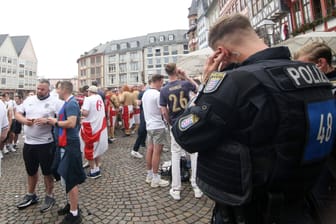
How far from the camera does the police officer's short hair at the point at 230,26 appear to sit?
136cm

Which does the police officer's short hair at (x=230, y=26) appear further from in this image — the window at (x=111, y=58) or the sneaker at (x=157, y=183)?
the window at (x=111, y=58)

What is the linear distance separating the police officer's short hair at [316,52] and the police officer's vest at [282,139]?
54.2 inches

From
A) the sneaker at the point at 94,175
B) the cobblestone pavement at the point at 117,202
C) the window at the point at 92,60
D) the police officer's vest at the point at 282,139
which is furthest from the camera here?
the window at the point at 92,60

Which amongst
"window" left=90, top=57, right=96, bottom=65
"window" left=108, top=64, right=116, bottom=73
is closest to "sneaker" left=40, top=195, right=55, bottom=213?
"window" left=108, top=64, right=116, bottom=73

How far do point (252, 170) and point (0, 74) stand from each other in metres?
65.9

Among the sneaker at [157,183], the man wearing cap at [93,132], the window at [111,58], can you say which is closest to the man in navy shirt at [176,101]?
the sneaker at [157,183]

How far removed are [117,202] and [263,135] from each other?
10.8 ft

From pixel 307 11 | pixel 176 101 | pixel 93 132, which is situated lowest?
pixel 93 132

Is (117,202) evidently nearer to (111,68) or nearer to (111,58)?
(111,68)

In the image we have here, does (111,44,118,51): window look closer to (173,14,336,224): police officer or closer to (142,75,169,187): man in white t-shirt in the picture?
(142,75,169,187): man in white t-shirt

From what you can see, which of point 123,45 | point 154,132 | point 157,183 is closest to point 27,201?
point 157,183

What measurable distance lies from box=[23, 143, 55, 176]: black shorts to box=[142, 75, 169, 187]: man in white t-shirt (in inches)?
71.5

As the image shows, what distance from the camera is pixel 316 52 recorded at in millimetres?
2336

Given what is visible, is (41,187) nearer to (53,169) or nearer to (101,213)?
(53,169)
